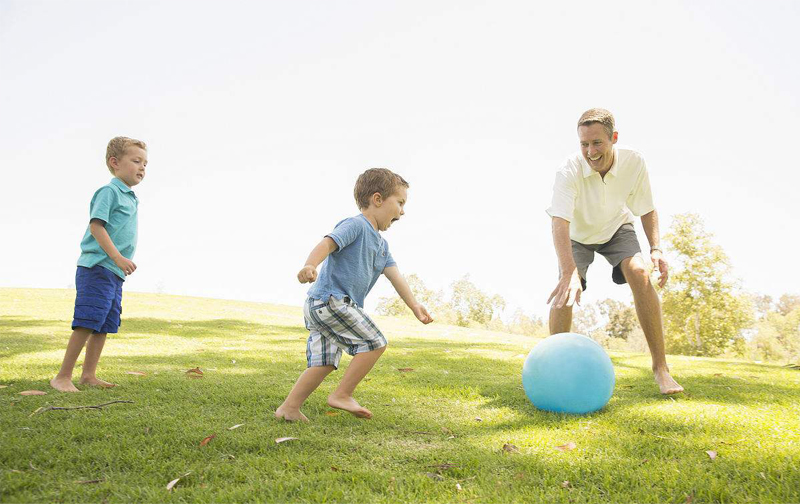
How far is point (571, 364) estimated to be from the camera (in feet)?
14.4

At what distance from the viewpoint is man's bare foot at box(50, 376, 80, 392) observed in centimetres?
475

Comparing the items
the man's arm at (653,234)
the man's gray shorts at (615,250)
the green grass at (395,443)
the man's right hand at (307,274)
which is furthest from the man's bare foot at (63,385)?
the man's arm at (653,234)

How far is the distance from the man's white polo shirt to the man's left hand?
1.43 feet

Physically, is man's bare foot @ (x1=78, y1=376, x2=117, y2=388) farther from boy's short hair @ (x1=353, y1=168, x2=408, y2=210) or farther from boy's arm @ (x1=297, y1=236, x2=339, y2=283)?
boy's short hair @ (x1=353, y1=168, x2=408, y2=210)

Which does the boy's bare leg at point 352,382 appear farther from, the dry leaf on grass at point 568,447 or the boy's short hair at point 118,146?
the boy's short hair at point 118,146

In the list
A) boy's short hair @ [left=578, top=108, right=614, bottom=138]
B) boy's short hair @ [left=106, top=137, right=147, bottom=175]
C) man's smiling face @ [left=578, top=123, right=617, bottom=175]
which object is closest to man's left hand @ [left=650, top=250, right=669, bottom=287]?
man's smiling face @ [left=578, top=123, right=617, bottom=175]

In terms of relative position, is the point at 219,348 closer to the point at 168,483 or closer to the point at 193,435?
the point at 193,435

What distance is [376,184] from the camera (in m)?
4.52

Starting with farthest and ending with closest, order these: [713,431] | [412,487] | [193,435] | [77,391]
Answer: [77,391], [713,431], [193,435], [412,487]

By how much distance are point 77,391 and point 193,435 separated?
1926 mm

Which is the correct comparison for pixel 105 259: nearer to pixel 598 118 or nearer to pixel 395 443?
pixel 395 443

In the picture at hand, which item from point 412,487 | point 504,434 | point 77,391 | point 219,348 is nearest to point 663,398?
point 504,434

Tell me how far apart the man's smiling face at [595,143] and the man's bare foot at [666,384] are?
2098 mm

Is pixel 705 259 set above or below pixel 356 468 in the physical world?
above
